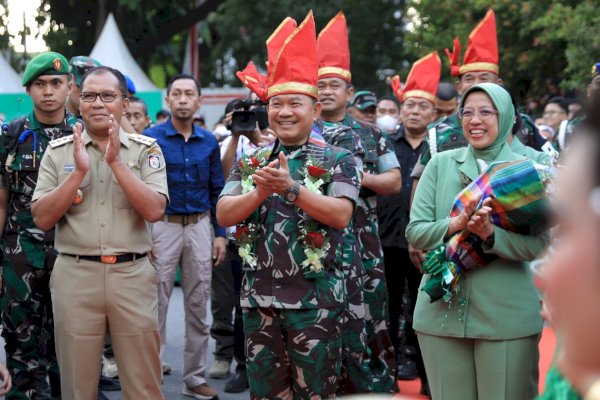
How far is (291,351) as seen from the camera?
4.55 m

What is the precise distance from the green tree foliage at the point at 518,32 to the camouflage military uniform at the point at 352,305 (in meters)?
Result: 9.54

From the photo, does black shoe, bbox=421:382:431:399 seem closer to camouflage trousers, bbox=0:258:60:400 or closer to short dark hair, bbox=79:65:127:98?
camouflage trousers, bbox=0:258:60:400

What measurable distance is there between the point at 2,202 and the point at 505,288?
3309mm

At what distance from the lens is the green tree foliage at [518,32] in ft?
54.5

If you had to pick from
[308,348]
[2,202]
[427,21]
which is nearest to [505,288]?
[308,348]

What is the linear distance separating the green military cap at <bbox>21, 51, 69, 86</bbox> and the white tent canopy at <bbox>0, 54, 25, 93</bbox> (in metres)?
7.87

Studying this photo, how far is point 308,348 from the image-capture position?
4516 millimetres

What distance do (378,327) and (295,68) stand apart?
8.14 ft

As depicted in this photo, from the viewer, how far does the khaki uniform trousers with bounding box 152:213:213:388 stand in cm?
689

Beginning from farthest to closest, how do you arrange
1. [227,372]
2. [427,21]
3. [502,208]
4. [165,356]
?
[427,21]
[165,356]
[227,372]
[502,208]

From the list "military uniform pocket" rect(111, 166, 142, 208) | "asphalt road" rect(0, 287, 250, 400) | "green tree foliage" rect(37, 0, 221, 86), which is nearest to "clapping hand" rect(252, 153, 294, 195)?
"military uniform pocket" rect(111, 166, 142, 208)

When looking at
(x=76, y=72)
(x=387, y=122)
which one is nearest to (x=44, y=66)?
(x=76, y=72)

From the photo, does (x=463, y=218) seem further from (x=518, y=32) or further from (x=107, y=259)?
(x=518, y=32)

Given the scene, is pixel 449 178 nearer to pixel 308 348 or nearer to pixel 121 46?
pixel 308 348
